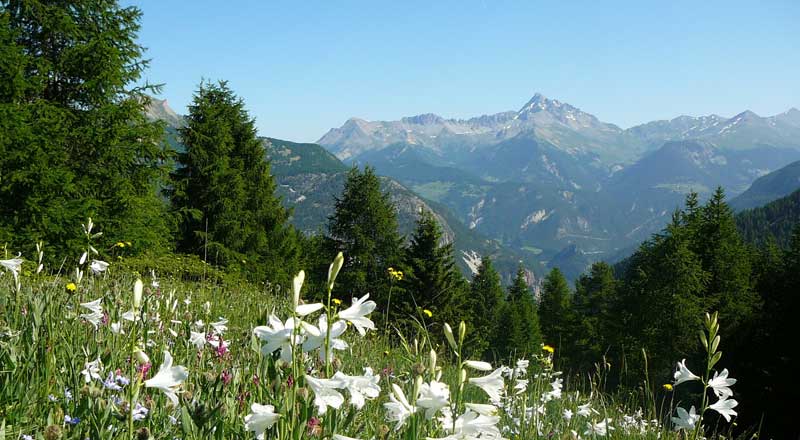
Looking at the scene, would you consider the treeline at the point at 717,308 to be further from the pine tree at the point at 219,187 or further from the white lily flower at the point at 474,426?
the white lily flower at the point at 474,426

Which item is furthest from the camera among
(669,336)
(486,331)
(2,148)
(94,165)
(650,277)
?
(486,331)

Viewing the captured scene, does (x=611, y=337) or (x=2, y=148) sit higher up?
(x=2, y=148)

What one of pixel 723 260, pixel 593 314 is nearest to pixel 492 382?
pixel 723 260

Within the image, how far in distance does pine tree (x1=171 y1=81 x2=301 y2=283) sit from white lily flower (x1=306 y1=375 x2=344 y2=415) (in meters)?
22.3

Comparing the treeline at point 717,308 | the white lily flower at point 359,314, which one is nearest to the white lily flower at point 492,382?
the white lily flower at point 359,314

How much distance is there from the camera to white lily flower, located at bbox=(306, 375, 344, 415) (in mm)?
1070

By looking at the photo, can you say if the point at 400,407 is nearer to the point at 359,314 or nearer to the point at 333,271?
the point at 359,314

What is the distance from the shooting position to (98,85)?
16.4 meters

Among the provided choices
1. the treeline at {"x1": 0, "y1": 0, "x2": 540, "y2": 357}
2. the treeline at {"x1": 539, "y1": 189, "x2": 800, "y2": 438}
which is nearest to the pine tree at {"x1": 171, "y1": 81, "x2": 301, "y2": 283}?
the treeline at {"x1": 0, "y1": 0, "x2": 540, "y2": 357}

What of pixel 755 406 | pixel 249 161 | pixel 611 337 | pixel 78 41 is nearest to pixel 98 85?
pixel 78 41

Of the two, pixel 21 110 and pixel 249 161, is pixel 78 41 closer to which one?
pixel 21 110

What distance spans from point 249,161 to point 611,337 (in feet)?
83.3

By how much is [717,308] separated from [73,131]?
32596 millimetres

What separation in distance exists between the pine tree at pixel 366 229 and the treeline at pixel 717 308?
10.9 meters
